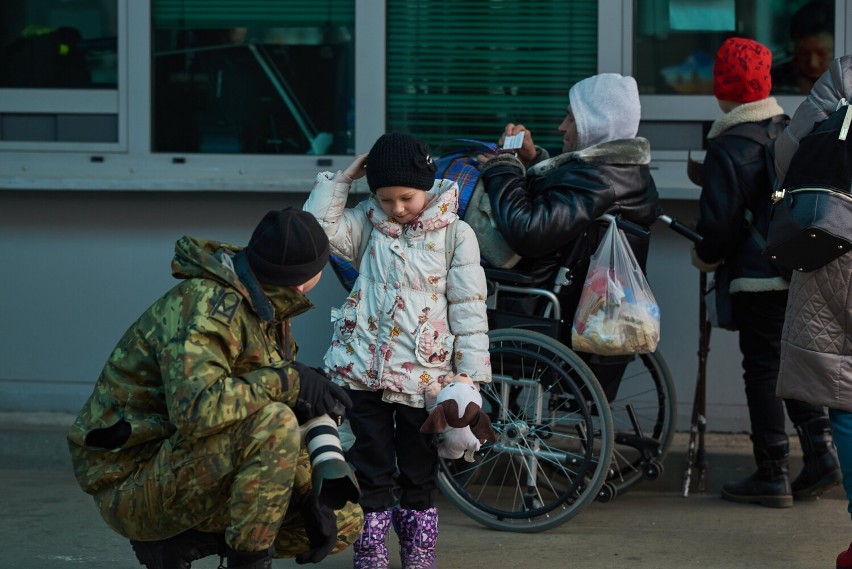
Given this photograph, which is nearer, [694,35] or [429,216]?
[429,216]

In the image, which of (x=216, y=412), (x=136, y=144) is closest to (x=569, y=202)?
(x=216, y=412)

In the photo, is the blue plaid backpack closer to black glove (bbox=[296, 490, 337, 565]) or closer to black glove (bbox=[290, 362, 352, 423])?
black glove (bbox=[290, 362, 352, 423])

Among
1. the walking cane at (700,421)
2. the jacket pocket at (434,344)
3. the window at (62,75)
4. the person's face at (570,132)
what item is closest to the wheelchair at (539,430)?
the walking cane at (700,421)

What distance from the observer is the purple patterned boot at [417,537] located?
171 inches

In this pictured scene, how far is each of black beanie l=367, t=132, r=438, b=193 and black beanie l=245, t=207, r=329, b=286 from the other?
0.65 meters

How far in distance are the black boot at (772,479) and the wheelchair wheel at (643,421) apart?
1.29ft

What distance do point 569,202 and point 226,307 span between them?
6.26ft

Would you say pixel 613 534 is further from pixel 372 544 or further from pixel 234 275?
pixel 234 275

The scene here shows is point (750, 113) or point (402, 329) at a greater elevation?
point (750, 113)

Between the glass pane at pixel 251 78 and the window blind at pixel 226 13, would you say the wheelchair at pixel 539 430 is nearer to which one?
the glass pane at pixel 251 78

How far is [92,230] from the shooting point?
21.4ft

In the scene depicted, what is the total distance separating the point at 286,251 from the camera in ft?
11.5

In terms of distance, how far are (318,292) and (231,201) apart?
0.66 meters

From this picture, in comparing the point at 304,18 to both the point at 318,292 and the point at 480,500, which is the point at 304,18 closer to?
the point at 318,292
